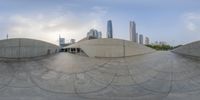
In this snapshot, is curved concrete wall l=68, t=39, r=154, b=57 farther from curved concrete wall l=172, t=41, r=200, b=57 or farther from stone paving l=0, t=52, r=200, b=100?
curved concrete wall l=172, t=41, r=200, b=57

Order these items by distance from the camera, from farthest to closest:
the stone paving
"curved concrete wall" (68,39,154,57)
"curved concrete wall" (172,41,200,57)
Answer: "curved concrete wall" (68,39,154,57) < "curved concrete wall" (172,41,200,57) < the stone paving

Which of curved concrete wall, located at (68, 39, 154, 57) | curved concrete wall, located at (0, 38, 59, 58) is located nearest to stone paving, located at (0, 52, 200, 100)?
curved concrete wall, located at (0, 38, 59, 58)

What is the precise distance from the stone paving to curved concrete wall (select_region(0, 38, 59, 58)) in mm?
758

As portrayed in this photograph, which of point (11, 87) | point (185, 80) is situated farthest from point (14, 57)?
point (185, 80)

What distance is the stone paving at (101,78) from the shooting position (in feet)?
64.0

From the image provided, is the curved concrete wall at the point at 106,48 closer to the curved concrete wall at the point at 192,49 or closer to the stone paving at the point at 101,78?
the stone paving at the point at 101,78

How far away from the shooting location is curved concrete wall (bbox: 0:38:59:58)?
84.2ft

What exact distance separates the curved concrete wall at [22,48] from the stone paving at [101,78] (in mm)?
758

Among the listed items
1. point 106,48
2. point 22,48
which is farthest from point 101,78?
point 22,48

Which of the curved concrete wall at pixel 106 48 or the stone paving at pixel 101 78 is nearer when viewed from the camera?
the stone paving at pixel 101 78

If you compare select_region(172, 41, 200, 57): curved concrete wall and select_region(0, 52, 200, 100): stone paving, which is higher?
select_region(172, 41, 200, 57): curved concrete wall

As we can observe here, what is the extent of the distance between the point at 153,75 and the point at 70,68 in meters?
7.89

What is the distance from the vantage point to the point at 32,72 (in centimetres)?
2350

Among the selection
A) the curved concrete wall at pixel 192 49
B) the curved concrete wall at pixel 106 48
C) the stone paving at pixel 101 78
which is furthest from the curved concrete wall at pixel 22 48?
the curved concrete wall at pixel 192 49
